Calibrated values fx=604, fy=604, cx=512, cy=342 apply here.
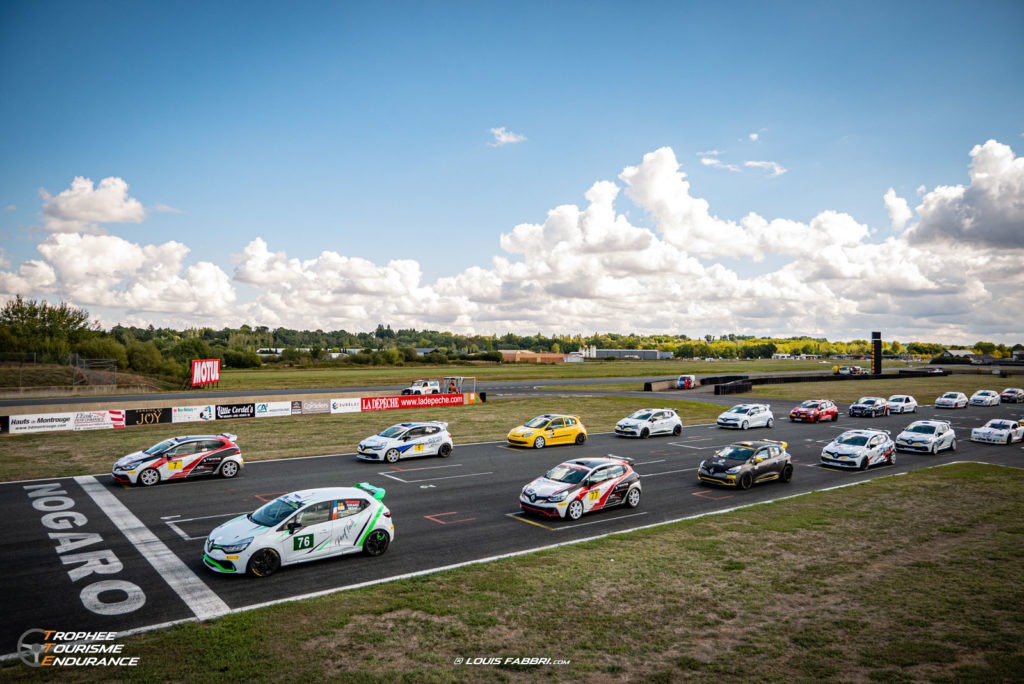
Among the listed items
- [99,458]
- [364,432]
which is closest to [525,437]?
[364,432]

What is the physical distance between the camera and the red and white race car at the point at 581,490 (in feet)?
58.0

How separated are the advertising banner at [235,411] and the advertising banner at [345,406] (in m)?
5.90

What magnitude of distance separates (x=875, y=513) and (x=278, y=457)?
2417 cm

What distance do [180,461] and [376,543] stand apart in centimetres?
1225

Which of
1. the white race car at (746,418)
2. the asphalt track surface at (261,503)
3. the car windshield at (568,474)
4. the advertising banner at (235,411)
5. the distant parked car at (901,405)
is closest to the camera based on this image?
the asphalt track surface at (261,503)

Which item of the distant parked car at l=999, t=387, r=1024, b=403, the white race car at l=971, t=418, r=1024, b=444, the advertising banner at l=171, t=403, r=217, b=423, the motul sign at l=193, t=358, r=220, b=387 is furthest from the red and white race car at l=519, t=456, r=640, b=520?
the distant parked car at l=999, t=387, r=1024, b=403

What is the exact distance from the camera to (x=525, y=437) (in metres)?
30.6

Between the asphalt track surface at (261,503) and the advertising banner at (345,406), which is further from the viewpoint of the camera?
the advertising banner at (345,406)

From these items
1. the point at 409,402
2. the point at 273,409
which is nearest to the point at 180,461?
the point at 273,409

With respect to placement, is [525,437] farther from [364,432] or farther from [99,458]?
[99,458]

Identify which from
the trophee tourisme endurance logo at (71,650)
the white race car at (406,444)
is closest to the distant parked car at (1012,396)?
the white race car at (406,444)

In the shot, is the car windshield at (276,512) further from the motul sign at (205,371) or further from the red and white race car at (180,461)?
the motul sign at (205,371)

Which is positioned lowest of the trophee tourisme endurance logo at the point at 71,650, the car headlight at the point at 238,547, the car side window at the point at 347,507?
the trophee tourisme endurance logo at the point at 71,650

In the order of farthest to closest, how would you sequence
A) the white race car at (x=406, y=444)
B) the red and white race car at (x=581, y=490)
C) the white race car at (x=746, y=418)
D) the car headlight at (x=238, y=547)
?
1. the white race car at (x=746, y=418)
2. the white race car at (x=406, y=444)
3. the red and white race car at (x=581, y=490)
4. the car headlight at (x=238, y=547)
